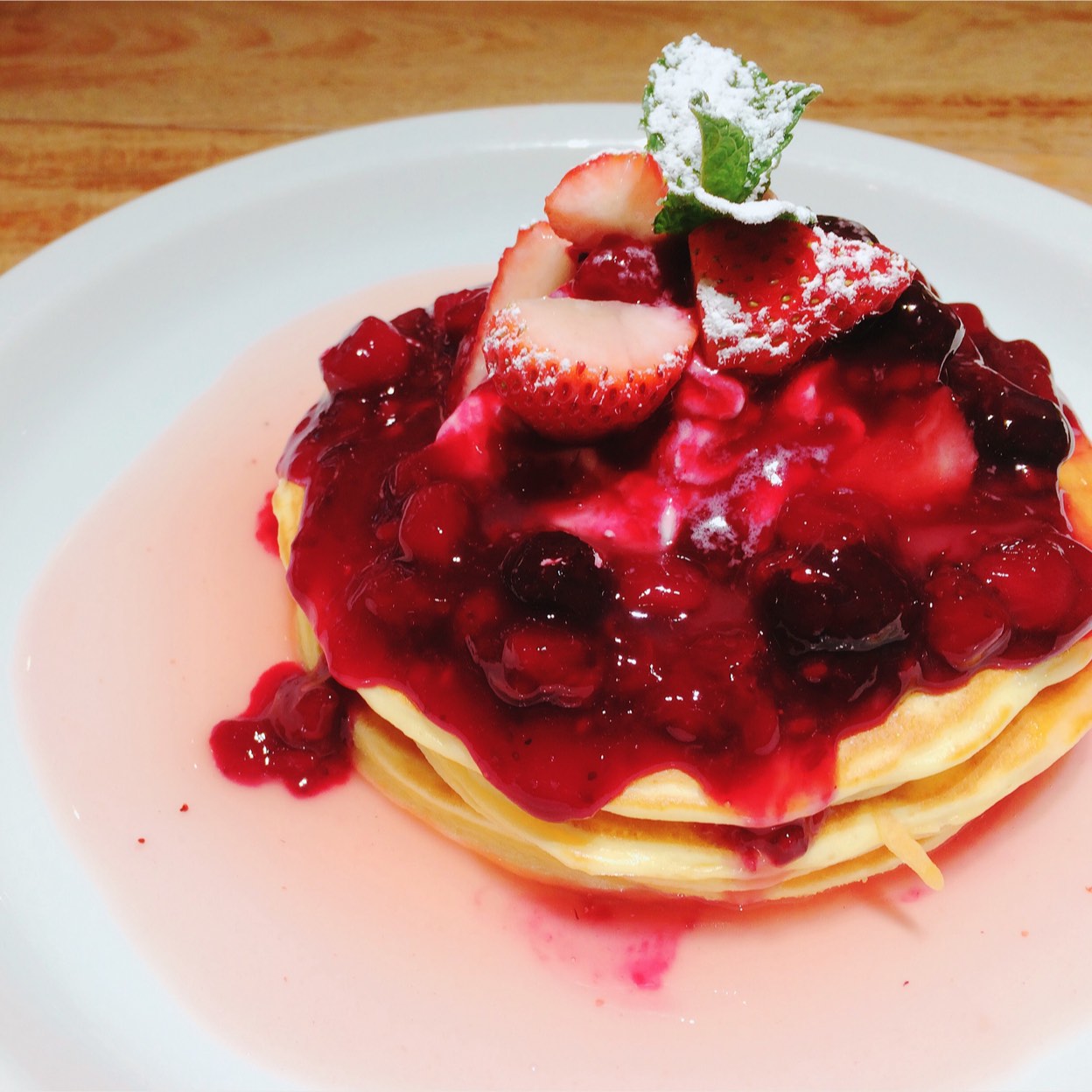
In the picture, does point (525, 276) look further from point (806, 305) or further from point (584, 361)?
point (806, 305)

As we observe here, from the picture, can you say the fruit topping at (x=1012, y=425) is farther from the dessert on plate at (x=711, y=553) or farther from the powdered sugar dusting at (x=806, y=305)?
the powdered sugar dusting at (x=806, y=305)

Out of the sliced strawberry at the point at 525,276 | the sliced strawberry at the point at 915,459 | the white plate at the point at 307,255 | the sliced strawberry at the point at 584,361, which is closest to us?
the sliced strawberry at the point at 584,361

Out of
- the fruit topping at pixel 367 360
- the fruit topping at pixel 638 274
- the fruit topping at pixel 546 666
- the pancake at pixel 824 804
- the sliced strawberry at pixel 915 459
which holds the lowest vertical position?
the pancake at pixel 824 804

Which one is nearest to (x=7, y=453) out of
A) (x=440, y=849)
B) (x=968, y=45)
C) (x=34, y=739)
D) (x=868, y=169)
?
(x=34, y=739)

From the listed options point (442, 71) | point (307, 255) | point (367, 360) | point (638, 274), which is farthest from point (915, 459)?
point (442, 71)

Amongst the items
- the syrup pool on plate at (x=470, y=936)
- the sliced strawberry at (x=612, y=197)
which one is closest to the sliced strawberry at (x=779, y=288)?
the sliced strawberry at (x=612, y=197)

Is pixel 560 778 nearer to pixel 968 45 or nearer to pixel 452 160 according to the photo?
pixel 452 160

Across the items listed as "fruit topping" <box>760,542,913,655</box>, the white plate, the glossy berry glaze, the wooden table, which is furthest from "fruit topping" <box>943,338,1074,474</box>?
the wooden table
